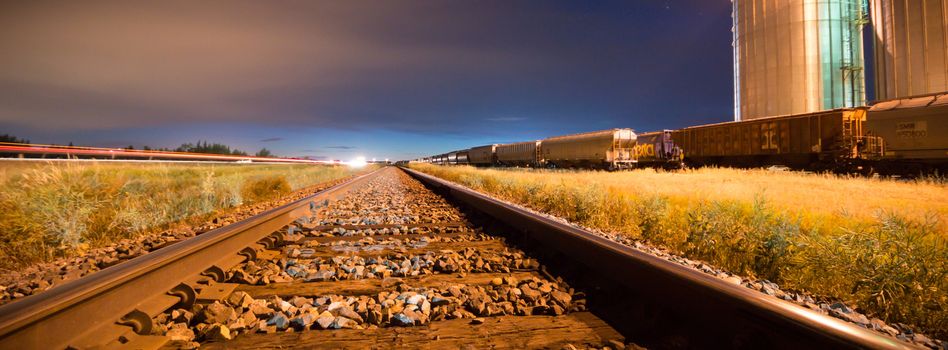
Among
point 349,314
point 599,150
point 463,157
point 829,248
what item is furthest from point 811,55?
point 463,157

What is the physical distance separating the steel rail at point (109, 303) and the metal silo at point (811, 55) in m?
46.9

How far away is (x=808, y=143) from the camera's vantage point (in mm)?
20000

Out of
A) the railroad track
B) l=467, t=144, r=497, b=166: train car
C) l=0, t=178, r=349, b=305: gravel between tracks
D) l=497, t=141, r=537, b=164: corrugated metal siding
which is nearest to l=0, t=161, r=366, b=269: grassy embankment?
l=0, t=178, r=349, b=305: gravel between tracks

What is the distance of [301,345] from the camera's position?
6.53 ft

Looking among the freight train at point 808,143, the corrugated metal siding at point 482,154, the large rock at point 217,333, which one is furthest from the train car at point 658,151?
the large rock at point 217,333

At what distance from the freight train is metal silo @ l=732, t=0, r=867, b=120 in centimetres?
1766

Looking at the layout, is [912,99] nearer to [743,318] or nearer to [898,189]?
[898,189]

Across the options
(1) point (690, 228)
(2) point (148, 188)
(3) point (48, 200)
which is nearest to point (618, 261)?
(1) point (690, 228)

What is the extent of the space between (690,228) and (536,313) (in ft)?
12.5

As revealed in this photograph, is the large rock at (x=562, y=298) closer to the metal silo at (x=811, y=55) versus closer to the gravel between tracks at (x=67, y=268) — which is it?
the gravel between tracks at (x=67, y=268)

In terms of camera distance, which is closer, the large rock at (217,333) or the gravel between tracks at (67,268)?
the large rock at (217,333)

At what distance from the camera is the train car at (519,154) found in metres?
43.2

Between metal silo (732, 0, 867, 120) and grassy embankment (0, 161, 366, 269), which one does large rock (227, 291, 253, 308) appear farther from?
metal silo (732, 0, 867, 120)

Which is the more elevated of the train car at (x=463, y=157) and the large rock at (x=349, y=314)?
the train car at (x=463, y=157)
